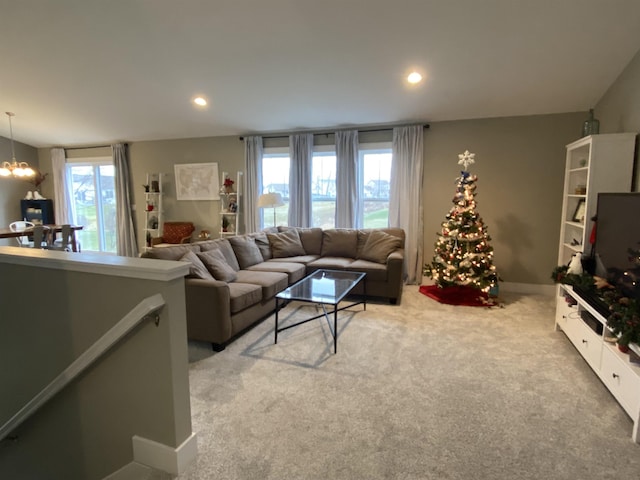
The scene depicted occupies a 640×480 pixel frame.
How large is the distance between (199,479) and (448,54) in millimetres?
4003

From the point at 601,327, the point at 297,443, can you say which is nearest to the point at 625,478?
the point at 601,327

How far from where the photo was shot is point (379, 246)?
466 cm

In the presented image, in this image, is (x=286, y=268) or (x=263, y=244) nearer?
Result: (x=286, y=268)

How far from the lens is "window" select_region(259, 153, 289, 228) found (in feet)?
19.9

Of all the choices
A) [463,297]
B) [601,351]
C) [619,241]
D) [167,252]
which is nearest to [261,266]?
[167,252]

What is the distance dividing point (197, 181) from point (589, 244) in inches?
238

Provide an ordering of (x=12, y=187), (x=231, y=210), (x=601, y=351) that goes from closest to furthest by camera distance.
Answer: (x=601, y=351)
(x=231, y=210)
(x=12, y=187)

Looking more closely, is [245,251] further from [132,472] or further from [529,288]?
[529,288]

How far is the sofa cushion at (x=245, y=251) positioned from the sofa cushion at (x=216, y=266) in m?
0.64

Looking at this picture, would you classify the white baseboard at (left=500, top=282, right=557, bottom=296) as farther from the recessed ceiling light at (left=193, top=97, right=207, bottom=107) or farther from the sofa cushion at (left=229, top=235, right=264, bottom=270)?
the recessed ceiling light at (left=193, top=97, right=207, bottom=107)

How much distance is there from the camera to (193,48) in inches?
145

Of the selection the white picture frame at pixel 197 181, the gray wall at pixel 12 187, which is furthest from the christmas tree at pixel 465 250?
the gray wall at pixel 12 187

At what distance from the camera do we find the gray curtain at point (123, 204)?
22.6ft

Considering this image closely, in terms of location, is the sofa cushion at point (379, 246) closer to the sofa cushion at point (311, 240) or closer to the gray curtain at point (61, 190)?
the sofa cushion at point (311, 240)
